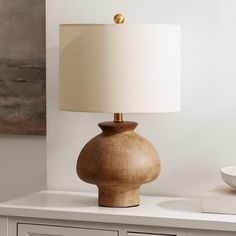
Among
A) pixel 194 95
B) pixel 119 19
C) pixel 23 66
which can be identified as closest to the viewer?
pixel 119 19

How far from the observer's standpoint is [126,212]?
210 centimetres

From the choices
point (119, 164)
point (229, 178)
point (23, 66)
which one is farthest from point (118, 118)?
point (23, 66)

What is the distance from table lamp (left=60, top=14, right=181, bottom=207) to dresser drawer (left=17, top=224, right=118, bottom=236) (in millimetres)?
111

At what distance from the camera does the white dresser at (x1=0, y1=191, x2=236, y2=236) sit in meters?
2.00

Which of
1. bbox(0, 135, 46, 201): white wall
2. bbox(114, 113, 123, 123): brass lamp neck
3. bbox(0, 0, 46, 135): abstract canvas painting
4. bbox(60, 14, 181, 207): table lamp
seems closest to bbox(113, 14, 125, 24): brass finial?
bbox(60, 14, 181, 207): table lamp

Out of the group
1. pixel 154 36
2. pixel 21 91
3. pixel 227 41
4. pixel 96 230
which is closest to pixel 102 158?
pixel 96 230

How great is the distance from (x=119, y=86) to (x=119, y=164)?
0.78 feet

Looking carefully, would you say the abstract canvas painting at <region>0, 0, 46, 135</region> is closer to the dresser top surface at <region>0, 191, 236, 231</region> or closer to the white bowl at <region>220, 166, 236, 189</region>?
the dresser top surface at <region>0, 191, 236, 231</region>

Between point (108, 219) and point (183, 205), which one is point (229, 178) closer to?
point (183, 205)

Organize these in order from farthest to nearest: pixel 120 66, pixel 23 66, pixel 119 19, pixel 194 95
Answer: pixel 23 66, pixel 194 95, pixel 119 19, pixel 120 66

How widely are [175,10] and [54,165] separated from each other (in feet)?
2.28

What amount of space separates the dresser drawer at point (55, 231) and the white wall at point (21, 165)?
0.79 metres

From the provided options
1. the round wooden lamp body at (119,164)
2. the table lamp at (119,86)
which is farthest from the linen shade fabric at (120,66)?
the round wooden lamp body at (119,164)

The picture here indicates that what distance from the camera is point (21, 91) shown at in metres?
2.95
